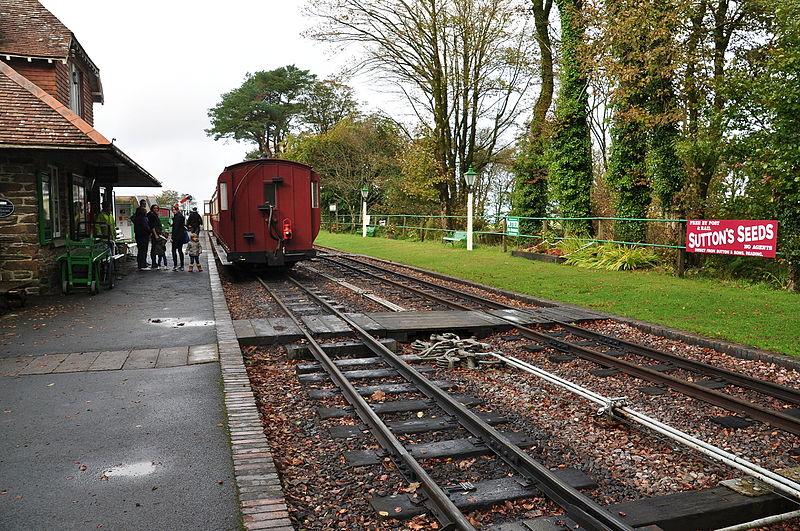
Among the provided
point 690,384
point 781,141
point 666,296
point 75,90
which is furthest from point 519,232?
point 690,384

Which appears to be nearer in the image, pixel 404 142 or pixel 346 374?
pixel 346 374

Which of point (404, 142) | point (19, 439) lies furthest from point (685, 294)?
point (404, 142)

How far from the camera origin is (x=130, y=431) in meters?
4.71

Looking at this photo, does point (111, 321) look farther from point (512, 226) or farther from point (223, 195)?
point (512, 226)

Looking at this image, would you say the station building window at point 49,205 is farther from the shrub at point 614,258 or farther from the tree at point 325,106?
the tree at point 325,106

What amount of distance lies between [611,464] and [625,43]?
15.0 m

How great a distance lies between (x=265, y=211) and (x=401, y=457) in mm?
11552

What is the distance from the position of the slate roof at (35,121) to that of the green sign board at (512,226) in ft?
48.3

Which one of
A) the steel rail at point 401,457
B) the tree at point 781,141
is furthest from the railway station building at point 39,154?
the tree at point 781,141

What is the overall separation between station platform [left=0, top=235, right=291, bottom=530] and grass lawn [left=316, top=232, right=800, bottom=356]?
6.42 m

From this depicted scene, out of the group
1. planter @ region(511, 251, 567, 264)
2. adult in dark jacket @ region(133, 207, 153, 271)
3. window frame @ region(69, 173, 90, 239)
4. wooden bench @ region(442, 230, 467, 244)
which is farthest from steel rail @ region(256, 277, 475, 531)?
wooden bench @ region(442, 230, 467, 244)

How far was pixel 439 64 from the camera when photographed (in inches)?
1149

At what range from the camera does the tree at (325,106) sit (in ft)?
178

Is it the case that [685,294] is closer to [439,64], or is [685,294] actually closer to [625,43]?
[625,43]
